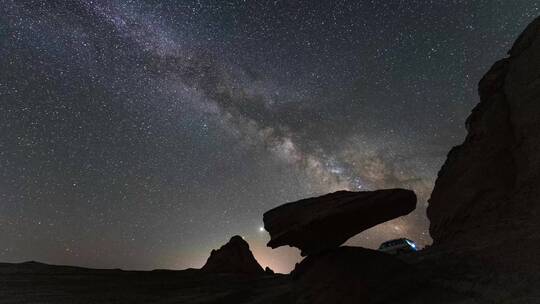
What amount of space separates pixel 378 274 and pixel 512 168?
21.8 feet

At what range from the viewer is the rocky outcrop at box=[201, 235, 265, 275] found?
22938 millimetres

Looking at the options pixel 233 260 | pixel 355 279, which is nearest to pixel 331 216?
pixel 355 279

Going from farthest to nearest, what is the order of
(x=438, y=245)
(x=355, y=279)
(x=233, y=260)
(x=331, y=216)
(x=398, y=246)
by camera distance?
(x=233, y=260) → (x=398, y=246) → (x=438, y=245) → (x=331, y=216) → (x=355, y=279)

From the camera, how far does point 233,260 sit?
24.0 metres

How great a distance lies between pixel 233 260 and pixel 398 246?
34.7 ft

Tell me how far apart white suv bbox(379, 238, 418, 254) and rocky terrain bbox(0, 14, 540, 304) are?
6638 mm

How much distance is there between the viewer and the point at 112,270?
60.7 feet

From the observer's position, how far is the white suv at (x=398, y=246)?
23.3 m

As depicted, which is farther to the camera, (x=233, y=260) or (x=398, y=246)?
(x=233, y=260)

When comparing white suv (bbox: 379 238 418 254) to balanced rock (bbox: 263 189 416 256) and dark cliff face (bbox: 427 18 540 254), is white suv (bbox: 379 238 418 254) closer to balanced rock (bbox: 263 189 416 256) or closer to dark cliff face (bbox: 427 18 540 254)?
dark cliff face (bbox: 427 18 540 254)

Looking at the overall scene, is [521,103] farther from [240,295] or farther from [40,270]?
[40,270]

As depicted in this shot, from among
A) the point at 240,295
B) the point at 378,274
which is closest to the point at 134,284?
the point at 240,295

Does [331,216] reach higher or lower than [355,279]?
higher

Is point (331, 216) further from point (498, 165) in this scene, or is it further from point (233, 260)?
point (233, 260)
